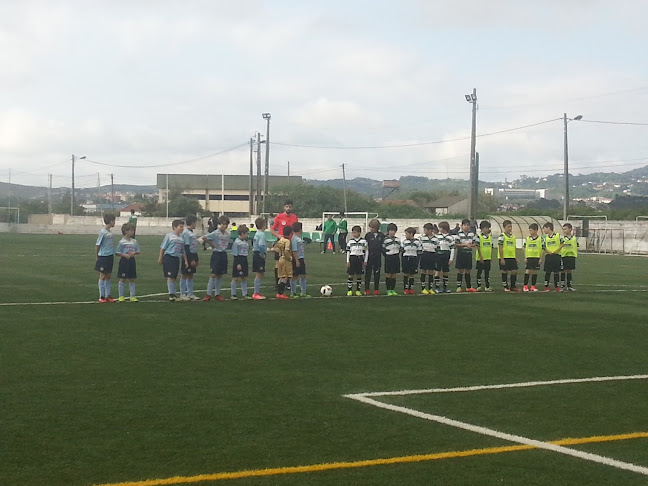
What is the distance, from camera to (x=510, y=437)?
24.3 feet

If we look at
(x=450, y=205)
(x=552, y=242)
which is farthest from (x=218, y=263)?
(x=450, y=205)

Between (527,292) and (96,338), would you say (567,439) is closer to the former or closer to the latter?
(96,338)

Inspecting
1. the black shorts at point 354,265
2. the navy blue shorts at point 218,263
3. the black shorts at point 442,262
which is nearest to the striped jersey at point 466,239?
the black shorts at point 442,262

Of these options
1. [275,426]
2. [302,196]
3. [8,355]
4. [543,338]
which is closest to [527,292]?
[543,338]

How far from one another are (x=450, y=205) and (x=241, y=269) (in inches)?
4114

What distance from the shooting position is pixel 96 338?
1288 cm

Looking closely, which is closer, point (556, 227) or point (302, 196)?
point (556, 227)

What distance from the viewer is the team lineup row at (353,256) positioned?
18578 mm

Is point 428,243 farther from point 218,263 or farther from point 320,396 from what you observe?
point 320,396

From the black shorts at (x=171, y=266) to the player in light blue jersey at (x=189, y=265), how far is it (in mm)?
186

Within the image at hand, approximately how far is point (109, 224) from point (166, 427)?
37.4 feet

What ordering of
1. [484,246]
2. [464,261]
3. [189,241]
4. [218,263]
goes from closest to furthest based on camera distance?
1. [189,241]
2. [218,263]
3. [464,261]
4. [484,246]

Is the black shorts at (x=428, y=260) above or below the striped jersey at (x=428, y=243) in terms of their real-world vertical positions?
below

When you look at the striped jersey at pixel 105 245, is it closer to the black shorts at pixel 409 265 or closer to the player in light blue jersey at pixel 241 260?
the player in light blue jersey at pixel 241 260
